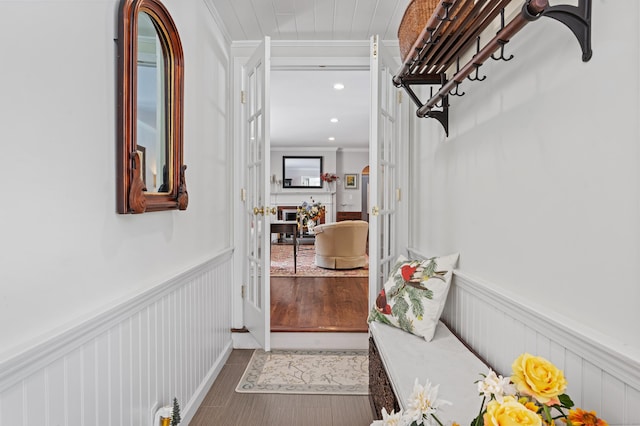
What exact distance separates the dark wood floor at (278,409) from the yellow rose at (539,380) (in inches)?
58.0

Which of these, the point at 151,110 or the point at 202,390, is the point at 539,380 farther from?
the point at 202,390

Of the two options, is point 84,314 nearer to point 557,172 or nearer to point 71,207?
point 71,207

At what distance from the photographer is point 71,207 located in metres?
1.09

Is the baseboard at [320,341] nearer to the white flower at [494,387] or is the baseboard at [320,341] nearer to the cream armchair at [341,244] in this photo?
the white flower at [494,387]

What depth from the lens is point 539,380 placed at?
2.44 ft

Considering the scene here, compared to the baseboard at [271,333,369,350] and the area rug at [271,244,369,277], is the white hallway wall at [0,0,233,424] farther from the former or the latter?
the area rug at [271,244,369,277]

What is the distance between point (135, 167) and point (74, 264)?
1.35 ft

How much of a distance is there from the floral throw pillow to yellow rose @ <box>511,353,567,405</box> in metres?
1.00

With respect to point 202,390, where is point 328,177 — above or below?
above

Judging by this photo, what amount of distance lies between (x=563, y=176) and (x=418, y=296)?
936mm

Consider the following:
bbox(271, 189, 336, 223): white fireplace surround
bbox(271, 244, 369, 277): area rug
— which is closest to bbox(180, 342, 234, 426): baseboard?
bbox(271, 244, 369, 277): area rug

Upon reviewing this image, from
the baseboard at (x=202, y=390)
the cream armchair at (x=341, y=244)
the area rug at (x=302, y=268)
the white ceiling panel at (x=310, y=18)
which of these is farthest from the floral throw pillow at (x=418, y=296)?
the cream armchair at (x=341, y=244)

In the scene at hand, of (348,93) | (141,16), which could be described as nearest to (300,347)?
(141,16)

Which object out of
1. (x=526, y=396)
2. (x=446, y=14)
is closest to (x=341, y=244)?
(x=446, y=14)
